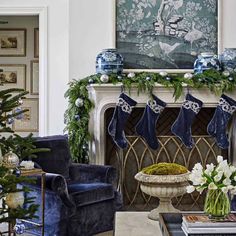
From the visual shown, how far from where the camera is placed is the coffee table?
3053 millimetres

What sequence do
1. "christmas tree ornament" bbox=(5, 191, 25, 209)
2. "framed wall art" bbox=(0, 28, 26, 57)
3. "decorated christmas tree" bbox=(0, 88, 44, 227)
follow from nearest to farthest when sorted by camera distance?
"decorated christmas tree" bbox=(0, 88, 44, 227)
"christmas tree ornament" bbox=(5, 191, 25, 209)
"framed wall art" bbox=(0, 28, 26, 57)

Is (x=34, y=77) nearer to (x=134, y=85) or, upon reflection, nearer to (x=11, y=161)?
(x=134, y=85)

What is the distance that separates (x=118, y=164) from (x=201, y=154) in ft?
3.07

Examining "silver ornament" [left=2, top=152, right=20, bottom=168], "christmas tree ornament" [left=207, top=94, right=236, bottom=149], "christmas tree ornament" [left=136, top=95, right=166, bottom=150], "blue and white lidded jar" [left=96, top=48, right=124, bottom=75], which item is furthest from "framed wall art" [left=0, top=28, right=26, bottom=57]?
"silver ornament" [left=2, top=152, right=20, bottom=168]

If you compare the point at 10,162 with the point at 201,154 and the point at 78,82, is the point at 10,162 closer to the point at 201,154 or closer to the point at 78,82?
the point at 78,82

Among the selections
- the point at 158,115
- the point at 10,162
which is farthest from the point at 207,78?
the point at 10,162

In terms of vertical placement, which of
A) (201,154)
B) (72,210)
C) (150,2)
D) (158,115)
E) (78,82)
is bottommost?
(72,210)

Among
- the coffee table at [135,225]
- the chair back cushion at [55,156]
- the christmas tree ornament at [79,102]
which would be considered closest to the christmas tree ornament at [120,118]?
the christmas tree ornament at [79,102]

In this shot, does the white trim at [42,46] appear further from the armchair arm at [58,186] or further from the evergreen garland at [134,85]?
the armchair arm at [58,186]

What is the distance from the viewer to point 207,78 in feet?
17.3

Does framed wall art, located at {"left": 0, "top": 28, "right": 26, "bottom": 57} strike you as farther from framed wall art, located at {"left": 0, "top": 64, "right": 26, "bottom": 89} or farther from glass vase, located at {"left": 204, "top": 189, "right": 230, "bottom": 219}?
glass vase, located at {"left": 204, "top": 189, "right": 230, "bottom": 219}

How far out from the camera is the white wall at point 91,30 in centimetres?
563

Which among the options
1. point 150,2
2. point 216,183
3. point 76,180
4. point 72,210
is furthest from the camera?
point 150,2

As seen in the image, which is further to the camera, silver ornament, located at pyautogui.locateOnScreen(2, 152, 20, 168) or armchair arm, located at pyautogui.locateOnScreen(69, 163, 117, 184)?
armchair arm, located at pyautogui.locateOnScreen(69, 163, 117, 184)
